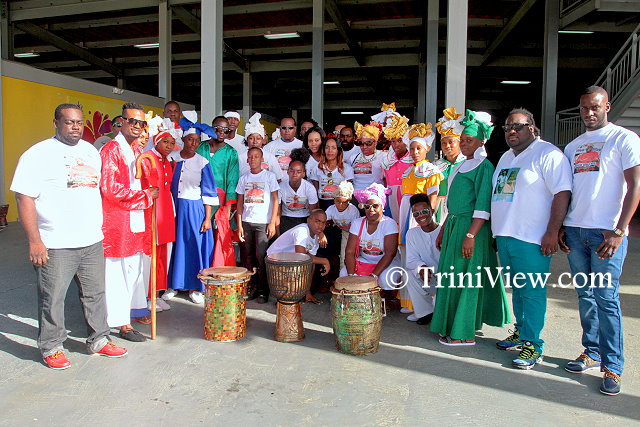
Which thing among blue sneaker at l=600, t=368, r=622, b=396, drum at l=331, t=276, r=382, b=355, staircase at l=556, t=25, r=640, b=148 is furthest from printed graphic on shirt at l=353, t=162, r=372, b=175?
staircase at l=556, t=25, r=640, b=148

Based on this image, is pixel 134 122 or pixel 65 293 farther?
pixel 134 122

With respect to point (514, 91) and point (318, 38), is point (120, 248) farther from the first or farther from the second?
point (514, 91)

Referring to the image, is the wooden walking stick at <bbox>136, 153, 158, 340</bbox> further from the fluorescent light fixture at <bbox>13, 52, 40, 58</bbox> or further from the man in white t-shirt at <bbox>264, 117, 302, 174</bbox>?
the fluorescent light fixture at <bbox>13, 52, 40, 58</bbox>

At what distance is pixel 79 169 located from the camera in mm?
3678

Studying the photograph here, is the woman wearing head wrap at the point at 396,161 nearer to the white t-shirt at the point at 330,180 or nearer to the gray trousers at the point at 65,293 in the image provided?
the white t-shirt at the point at 330,180

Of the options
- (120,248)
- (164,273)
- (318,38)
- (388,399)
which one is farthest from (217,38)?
(388,399)

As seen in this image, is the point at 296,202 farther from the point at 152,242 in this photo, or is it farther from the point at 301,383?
the point at 301,383

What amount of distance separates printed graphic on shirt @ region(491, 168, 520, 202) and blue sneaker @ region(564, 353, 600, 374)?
1.30m

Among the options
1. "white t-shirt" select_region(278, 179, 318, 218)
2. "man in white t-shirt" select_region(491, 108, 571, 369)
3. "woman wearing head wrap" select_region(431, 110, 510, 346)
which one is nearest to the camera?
"man in white t-shirt" select_region(491, 108, 571, 369)

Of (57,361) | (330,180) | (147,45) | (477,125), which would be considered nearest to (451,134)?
(477,125)

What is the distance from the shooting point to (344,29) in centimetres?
1353

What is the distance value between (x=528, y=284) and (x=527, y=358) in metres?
0.56

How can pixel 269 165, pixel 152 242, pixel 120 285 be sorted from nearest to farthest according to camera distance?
pixel 120 285
pixel 152 242
pixel 269 165

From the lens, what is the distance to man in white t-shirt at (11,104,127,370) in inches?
137
